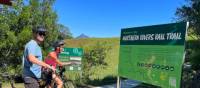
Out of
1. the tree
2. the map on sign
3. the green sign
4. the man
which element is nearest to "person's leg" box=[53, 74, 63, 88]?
the man

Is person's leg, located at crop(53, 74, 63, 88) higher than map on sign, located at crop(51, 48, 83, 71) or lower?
lower

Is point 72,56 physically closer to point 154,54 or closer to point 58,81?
point 154,54

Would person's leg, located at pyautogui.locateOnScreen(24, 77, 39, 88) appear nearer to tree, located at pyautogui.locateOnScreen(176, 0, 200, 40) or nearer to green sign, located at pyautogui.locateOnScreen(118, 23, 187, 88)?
green sign, located at pyautogui.locateOnScreen(118, 23, 187, 88)

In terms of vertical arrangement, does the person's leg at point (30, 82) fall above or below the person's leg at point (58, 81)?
above

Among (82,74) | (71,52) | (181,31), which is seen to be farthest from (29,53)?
(82,74)

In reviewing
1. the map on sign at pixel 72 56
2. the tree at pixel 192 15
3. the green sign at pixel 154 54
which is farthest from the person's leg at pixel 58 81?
the tree at pixel 192 15

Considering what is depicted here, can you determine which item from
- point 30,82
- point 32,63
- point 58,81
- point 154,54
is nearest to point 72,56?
point 154,54

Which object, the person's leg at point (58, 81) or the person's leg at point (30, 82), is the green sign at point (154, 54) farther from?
the person's leg at point (30, 82)

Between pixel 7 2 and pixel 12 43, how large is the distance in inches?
355

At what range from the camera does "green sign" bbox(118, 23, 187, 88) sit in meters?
9.86

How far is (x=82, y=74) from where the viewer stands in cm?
1944

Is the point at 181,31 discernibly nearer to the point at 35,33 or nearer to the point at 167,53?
the point at 167,53

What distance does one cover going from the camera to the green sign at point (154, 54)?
9.86m

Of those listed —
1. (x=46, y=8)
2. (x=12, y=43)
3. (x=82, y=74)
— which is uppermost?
(x=46, y=8)
